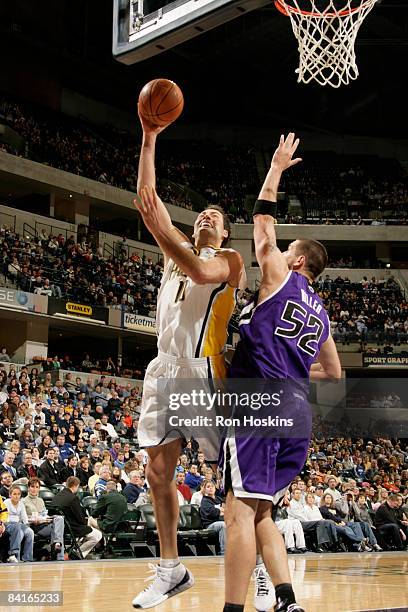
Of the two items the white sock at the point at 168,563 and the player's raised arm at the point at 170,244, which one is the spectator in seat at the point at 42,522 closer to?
the white sock at the point at 168,563

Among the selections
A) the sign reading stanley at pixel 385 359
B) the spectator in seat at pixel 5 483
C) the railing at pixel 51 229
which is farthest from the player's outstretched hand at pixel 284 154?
the sign reading stanley at pixel 385 359

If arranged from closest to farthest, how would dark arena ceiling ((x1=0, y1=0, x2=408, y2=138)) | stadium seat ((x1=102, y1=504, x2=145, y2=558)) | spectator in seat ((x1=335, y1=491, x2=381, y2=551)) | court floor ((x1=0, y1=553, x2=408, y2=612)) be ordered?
court floor ((x1=0, y1=553, x2=408, y2=612)) → stadium seat ((x1=102, y1=504, x2=145, y2=558)) → spectator in seat ((x1=335, y1=491, x2=381, y2=551)) → dark arena ceiling ((x1=0, y1=0, x2=408, y2=138))

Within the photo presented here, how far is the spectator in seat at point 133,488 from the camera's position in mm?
11016

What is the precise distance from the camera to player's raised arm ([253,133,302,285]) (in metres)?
3.93

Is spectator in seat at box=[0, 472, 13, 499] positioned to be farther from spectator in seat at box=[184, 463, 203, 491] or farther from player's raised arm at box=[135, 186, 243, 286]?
player's raised arm at box=[135, 186, 243, 286]

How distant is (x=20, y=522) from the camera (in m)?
9.09

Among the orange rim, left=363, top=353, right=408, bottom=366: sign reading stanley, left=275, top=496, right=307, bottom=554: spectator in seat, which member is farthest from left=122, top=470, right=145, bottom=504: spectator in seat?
left=363, top=353, right=408, bottom=366: sign reading stanley

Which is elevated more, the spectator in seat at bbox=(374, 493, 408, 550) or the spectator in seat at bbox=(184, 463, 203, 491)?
the spectator in seat at bbox=(184, 463, 203, 491)

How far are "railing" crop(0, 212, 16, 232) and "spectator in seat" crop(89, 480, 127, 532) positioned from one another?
13919 millimetres

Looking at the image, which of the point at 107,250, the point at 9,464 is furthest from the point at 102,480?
the point at 107,250

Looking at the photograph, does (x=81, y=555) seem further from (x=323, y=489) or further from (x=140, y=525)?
(x=323, y=489)

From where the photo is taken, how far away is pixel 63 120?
27609mm

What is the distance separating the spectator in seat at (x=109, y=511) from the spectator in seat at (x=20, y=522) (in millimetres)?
1233

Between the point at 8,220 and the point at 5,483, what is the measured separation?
14.2 meters
